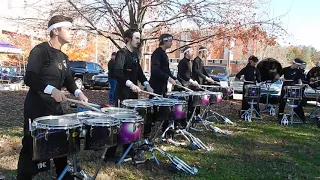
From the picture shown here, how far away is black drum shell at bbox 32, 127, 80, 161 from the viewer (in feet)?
9.00

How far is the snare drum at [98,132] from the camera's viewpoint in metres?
3.03

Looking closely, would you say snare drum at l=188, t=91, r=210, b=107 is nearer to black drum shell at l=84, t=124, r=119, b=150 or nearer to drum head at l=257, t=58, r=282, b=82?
black drum shell at l=84, t=124, r=119, b=150

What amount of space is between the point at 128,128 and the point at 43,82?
0.95 meters

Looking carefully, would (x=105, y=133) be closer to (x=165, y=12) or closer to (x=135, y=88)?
(x=135, y=88)

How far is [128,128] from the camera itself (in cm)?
339

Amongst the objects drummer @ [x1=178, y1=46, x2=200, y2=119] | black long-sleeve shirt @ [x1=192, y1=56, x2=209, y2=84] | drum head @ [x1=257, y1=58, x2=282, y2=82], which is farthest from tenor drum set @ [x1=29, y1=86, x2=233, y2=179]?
drum head @ [x1=257, y1=58, x2=282, y2=82]

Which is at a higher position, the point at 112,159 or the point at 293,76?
the point at 293,76

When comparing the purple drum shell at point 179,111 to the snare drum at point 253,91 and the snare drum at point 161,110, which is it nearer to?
the snare drum at point 161,110

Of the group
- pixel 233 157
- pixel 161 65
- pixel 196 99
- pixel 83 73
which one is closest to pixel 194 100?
pixel 196 99

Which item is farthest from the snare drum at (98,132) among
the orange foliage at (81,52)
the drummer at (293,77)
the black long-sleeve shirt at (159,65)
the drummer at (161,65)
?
the orange foliage at (81,52)

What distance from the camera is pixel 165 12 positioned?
1057 cm

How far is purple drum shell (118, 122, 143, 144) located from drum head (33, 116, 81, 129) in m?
0.52

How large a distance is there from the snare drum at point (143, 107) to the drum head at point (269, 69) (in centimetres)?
768

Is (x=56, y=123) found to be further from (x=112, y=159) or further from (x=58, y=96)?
(x=112, y=159)
